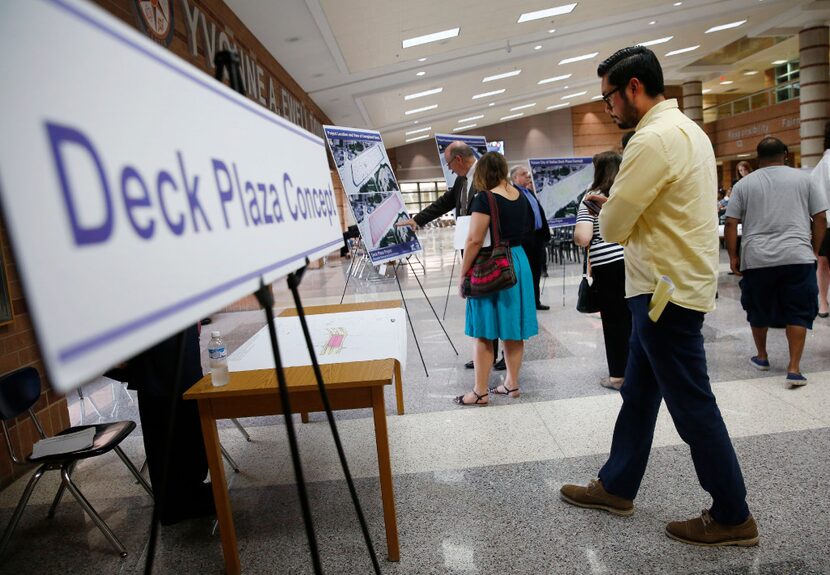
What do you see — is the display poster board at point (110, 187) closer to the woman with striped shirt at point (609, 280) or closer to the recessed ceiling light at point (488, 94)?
the woman with striped shirt at point (609, 280)

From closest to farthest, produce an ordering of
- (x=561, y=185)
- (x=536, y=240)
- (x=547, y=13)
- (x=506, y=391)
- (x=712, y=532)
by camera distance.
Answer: (x=712, y=532)
(x=506, y=391)
(x=536, y=240)
(x=561, y=185)
(x=547, y=13)

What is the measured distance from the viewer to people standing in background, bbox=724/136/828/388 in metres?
3.14

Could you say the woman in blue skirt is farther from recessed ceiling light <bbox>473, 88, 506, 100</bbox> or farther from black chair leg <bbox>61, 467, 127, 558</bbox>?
recessed ceiling light <bbox>473, 88, 506, 100</bbox>

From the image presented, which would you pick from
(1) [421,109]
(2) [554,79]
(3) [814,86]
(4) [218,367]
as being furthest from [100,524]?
(2) [554,79]

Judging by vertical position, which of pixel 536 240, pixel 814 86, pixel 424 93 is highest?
pixel 424 93

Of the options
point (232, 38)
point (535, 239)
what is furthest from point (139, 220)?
point (232, 38)

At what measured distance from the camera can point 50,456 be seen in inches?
79.6

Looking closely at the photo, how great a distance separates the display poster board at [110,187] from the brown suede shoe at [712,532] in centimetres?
176

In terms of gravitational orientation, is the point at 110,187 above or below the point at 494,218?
above

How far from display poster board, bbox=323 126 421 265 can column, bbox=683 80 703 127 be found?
1843cm

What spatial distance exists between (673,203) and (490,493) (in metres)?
1.36

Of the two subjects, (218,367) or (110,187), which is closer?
(110,187)

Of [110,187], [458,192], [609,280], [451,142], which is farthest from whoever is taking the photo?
[451,142]

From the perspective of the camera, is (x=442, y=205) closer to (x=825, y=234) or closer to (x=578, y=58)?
(x=825, y=234)
